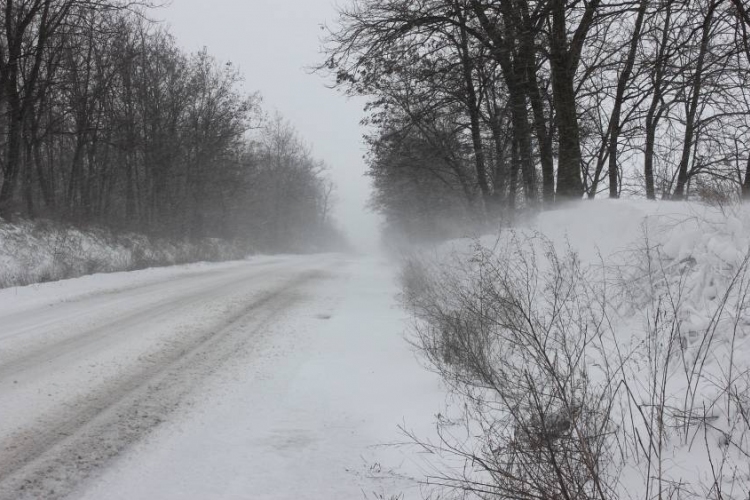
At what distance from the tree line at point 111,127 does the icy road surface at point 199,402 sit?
9.89m

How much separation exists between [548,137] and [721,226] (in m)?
5.98

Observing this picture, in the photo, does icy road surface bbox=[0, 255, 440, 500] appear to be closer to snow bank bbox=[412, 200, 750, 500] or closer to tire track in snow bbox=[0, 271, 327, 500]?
tire track in snow bbox=[0, 271, 327, 500]

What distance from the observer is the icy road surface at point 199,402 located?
3.08 m

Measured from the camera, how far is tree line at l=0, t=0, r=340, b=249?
14914mm


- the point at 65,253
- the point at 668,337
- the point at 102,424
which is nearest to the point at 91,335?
the point at 102,424

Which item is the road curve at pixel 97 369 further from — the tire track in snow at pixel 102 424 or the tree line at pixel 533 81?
the tree line at pixel 533 81

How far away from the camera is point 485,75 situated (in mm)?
11195

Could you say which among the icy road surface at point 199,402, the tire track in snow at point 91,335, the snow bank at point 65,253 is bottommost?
the icy road surface at point 199,402

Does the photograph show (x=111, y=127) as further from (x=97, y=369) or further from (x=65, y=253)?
(x=97, y=369)

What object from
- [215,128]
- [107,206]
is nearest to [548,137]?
[107,206]

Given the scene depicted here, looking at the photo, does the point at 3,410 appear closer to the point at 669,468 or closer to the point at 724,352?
the point at 669,468

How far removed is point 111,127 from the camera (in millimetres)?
20578

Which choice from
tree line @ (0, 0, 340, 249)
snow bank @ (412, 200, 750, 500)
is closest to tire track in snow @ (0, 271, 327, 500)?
snow bank @ (412, 200, 750, 500)

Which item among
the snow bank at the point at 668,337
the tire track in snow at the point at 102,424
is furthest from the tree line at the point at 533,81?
the tire track in snow at the point at 102,424
